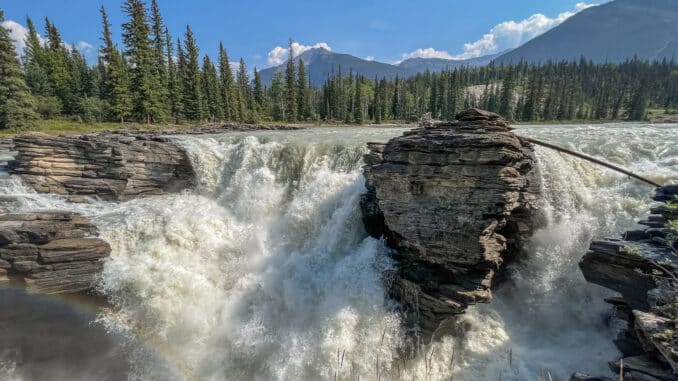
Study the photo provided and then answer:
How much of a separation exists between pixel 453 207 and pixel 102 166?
2117cm

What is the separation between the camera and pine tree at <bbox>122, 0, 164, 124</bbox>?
154 ft

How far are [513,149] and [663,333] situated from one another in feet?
18.8

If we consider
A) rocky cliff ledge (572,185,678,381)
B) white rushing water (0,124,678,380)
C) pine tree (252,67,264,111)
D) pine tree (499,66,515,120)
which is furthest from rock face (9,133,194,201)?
pine tree (499,66,515,120)

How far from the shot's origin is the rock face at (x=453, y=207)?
980cm

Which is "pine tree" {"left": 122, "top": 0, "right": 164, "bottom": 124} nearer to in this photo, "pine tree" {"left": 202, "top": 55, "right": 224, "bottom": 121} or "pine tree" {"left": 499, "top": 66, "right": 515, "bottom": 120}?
"pine tree" {"left": 202, "top": 55, "right": 224, "bottom": 121}

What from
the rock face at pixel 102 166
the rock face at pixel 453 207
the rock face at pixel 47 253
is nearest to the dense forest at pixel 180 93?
the rock face at pixel 102 166

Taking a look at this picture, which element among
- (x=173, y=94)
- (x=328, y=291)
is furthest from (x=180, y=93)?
(x=328, y=291)

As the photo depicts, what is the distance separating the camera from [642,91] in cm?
7869

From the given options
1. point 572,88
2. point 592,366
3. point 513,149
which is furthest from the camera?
point 572,88

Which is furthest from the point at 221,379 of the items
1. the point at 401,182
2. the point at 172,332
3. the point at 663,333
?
the point at 663,333

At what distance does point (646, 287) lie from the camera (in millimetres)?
7340

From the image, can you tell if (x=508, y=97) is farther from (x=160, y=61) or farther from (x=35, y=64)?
(x=35, y=64)

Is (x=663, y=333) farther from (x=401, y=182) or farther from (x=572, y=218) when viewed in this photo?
(x=401, y=182)

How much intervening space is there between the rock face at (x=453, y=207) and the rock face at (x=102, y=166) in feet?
51.8
